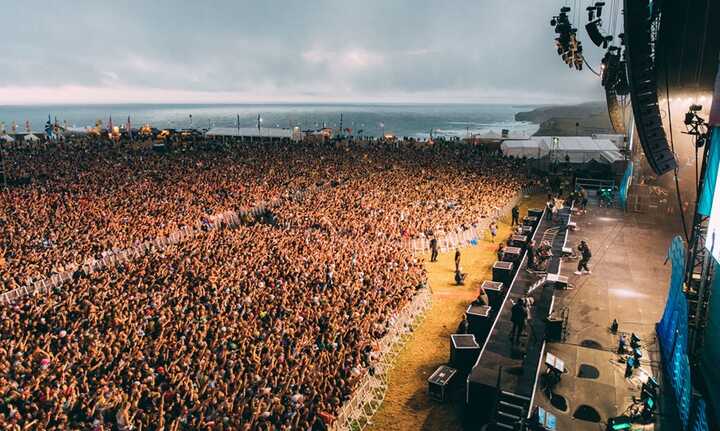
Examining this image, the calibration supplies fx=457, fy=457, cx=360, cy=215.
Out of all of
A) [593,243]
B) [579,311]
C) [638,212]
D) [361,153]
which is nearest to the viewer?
[579,311]

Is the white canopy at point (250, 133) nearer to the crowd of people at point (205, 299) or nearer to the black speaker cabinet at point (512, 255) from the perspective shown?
the crowd of people at point (205, 299)

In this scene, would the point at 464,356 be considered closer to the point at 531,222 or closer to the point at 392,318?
the point at 392,318

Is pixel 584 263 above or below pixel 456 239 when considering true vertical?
above

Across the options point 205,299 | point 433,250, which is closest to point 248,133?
point 433,250

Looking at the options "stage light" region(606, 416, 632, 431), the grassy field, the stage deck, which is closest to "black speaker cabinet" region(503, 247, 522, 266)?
the grassy field

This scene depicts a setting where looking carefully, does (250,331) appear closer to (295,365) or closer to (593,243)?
(295,365)

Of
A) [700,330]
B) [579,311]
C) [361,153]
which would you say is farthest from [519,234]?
[361,153]
